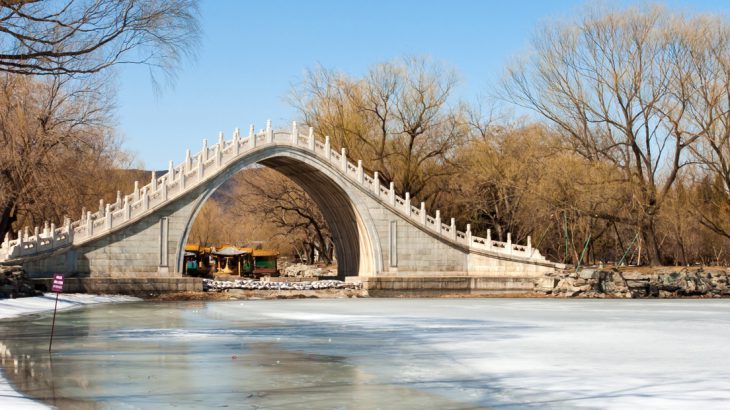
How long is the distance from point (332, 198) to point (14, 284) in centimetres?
2080

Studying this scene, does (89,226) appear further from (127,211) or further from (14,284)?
(14,284)

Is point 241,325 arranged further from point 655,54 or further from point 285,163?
point 655,54

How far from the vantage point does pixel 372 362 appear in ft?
46.4

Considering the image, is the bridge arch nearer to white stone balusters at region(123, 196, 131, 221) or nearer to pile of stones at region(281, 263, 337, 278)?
white stone balusters at region(123, 196, 131, 221)

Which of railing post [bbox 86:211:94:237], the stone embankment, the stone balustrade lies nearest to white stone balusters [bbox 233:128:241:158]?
the stone balustrade

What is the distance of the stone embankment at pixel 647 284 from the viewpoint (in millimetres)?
42250

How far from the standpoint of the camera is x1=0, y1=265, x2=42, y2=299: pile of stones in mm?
28797

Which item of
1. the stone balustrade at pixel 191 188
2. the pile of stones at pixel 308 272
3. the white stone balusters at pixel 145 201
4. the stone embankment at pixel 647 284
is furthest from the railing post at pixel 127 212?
the pile of stones at pixel 308 272

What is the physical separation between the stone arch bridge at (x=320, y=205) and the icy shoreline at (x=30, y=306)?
2553 millimetres

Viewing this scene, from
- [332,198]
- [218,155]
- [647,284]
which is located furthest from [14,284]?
[647,284]

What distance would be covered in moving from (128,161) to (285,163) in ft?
102

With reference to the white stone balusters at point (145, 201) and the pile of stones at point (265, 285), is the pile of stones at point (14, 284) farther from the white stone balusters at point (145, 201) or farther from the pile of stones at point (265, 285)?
the pile of stones at point (265, 285)

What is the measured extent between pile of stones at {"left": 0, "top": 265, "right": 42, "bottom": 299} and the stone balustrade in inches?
140

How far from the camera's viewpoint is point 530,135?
55.7 metres
